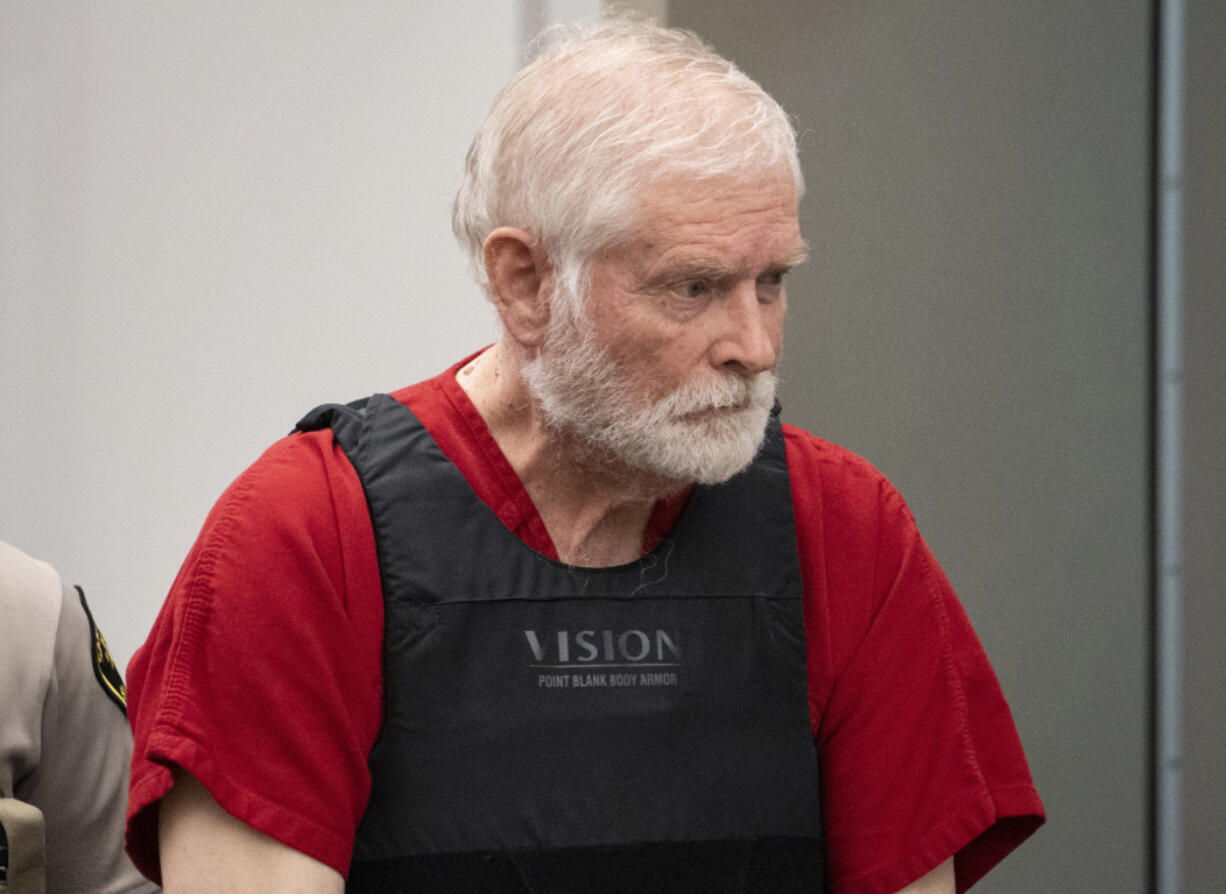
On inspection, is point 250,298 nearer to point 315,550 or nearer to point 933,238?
point 315,550

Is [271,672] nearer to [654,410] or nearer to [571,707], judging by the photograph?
[571,707]

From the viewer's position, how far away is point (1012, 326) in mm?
2551

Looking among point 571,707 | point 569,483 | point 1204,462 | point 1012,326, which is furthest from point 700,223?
point 1204,462

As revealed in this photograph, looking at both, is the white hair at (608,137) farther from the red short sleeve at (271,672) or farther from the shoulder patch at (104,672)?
the shoulder patch at (104,672)

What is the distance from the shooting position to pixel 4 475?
1930 millimetres

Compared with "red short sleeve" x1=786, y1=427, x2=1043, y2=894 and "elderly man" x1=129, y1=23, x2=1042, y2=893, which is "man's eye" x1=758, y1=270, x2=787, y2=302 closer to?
"elderly man" x1=129, y1=23, x2=1042, y2=893

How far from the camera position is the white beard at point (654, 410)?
131cm

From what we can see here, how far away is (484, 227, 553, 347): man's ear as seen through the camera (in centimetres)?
133

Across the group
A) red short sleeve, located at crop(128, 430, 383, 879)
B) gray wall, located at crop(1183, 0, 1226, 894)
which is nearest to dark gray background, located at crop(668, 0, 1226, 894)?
gray wall, located at crop(1183, 0, 1226, 894)

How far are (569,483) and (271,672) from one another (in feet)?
1.12

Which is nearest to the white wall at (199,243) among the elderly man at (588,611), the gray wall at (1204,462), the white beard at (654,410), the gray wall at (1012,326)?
the gray wall at (1012,326)

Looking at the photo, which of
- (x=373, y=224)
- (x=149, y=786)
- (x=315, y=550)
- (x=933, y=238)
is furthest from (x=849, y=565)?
(x=933, y=238)

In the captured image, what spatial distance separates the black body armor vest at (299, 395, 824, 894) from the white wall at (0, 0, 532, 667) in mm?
678

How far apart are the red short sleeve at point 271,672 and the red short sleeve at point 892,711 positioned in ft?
1.49
